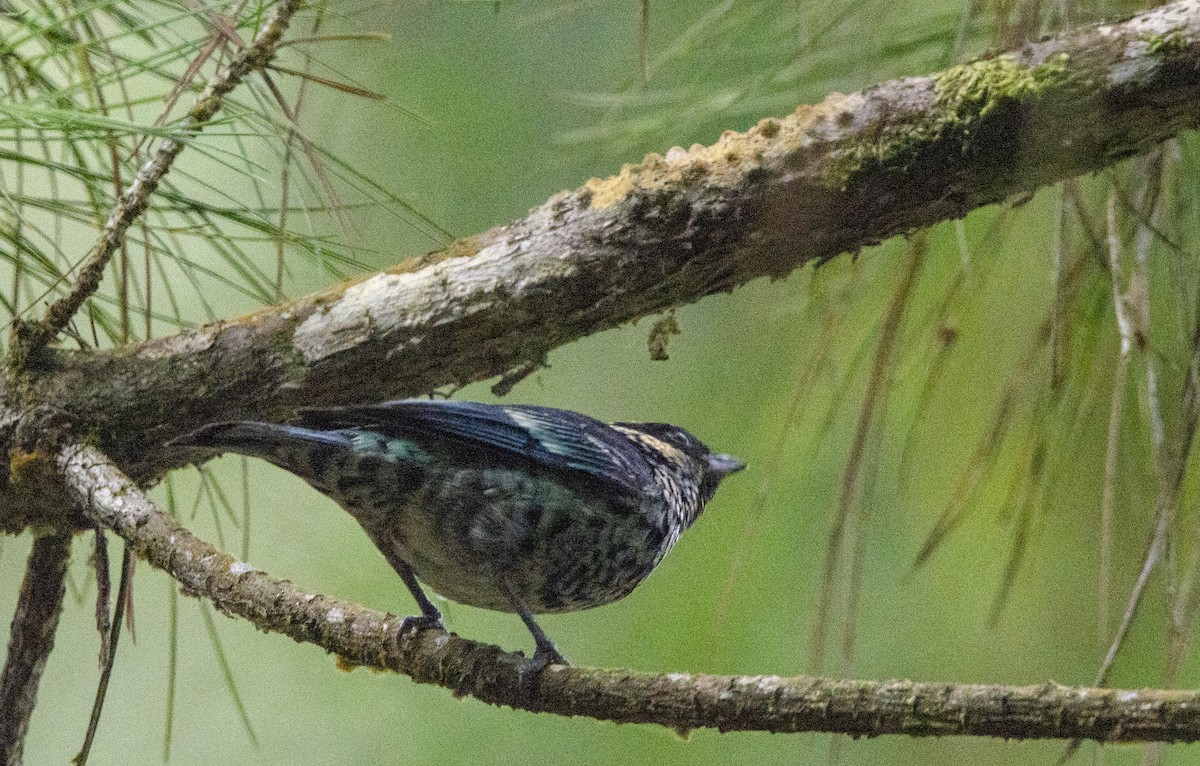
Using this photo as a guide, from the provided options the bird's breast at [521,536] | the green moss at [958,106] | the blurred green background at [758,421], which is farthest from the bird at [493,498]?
the green moss at [958,106]

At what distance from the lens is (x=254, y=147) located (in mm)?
2480

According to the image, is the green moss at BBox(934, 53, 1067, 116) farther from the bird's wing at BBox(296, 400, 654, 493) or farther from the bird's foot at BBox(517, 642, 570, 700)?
the bird's foot at BBox(517, 642, 570, 700)

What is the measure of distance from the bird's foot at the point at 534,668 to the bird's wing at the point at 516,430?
398 mm

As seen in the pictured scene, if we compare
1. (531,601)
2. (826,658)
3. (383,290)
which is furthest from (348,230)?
(826,658)

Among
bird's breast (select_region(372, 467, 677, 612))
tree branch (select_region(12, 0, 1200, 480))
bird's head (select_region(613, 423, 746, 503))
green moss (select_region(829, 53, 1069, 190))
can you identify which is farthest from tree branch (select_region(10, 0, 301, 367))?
bird's head (select_region(613, 423, 746, 503))

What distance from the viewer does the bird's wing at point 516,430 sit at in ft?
6.55

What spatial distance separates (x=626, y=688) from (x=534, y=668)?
0.26m

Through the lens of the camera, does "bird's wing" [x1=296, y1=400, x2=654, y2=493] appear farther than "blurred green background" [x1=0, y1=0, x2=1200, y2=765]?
No

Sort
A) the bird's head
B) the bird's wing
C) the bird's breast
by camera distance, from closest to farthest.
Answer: the bird's wing, the bird's breast, the bird's head

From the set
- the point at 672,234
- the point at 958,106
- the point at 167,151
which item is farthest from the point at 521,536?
the point at 958,106

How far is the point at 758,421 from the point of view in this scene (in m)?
3.24

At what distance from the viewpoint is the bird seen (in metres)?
2.04

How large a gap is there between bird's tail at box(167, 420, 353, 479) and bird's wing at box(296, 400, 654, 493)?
0.03 meters

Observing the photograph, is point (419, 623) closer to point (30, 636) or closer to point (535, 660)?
point (535, 660)
